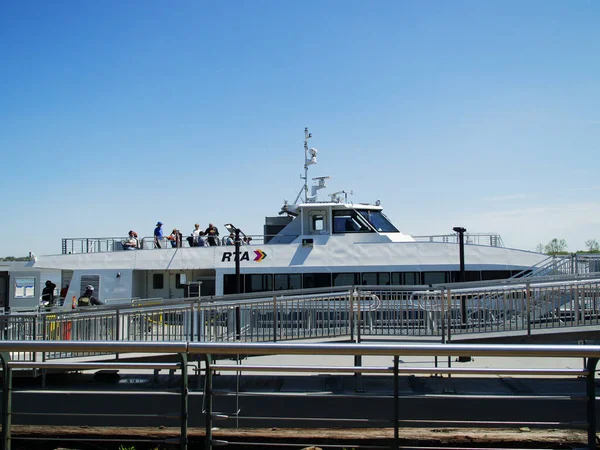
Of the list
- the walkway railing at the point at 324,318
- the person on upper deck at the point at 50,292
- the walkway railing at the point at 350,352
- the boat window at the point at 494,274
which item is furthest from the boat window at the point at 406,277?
the walkway railing at the point at 350,352

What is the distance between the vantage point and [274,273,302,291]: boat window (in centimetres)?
1752

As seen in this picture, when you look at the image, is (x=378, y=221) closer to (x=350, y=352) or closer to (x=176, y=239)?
(x=176, y=239)

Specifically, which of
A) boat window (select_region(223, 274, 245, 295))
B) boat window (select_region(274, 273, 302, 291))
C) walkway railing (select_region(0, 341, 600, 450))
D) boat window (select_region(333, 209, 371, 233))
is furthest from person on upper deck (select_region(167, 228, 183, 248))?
walkway railing (select_region(0, 341, 600, 450))

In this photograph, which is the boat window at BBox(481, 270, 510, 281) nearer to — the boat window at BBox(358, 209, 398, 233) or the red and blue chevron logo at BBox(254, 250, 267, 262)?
the boat window at BBox(358, 209, 398, 233)

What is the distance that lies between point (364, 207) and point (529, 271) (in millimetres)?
6144

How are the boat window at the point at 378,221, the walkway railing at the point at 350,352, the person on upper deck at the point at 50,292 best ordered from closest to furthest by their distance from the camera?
the walkway railing at the point at 350,352 < the person on upper deck at the point at 50,292 < the boat window at the point at 378,221

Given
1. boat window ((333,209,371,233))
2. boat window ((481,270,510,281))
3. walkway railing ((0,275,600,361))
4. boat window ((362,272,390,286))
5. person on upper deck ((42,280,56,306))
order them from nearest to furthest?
walkway railing ((0,275,600,361))
boat window ((481,270,510,281))
boat window ((362,272,390,286))
person on upper deck ((42,280,56,306))
boat window ((333,209,371,233))

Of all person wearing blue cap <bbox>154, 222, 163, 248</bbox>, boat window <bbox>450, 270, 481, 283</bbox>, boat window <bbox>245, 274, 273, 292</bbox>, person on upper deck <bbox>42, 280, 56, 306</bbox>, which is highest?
person wearing blue cap <bbox>154, 222, 163, 248</bbox>

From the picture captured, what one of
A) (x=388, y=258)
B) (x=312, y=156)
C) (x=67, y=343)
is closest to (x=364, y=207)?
(x=388, y=258)

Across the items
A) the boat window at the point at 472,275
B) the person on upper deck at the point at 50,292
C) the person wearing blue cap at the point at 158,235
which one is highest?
the person wearing blue cap at the point at 158,235

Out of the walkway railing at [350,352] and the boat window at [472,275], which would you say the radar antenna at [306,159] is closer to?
the boat window at [472,275]

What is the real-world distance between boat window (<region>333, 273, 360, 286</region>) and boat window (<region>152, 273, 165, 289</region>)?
6480 millimetres

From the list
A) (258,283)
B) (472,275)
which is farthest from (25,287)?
(472,275)

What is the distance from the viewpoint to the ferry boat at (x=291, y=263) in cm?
1703
